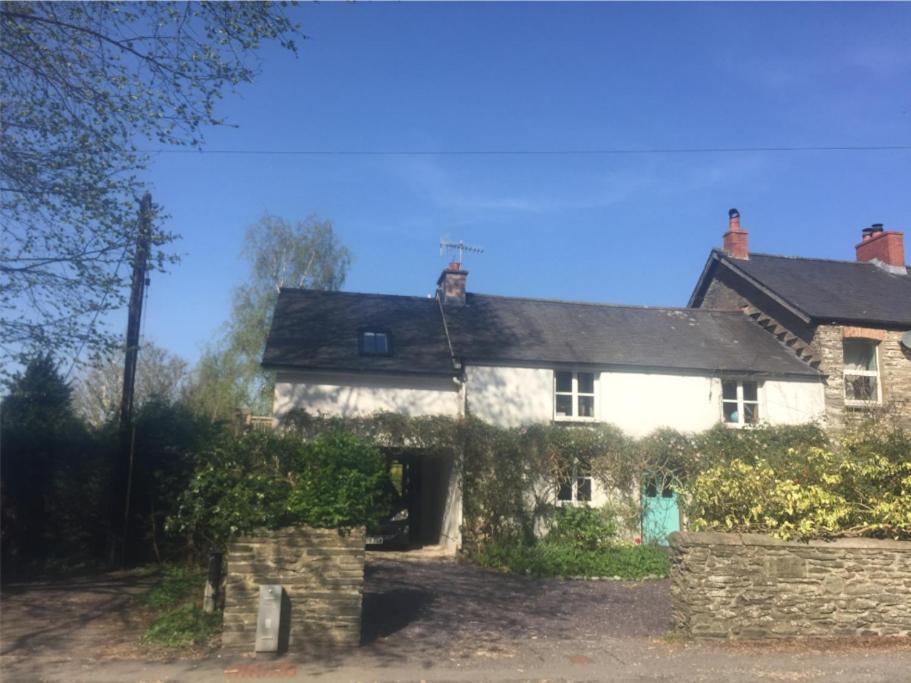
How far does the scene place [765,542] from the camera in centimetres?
929

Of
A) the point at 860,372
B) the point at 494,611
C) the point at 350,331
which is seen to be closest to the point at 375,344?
the point at 350,331

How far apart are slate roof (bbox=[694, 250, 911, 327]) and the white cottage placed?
4.97 ft

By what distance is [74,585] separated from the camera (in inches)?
444

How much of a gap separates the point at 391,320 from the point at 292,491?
12.8 m

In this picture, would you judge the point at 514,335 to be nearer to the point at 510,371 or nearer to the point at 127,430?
the point at 510,371

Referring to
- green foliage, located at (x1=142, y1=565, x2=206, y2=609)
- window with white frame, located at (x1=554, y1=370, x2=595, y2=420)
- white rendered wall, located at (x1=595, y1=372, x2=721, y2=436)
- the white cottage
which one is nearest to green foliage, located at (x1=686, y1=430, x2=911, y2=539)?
green foliage, located at (x1=142, y1=565, x2=206, y2=609)

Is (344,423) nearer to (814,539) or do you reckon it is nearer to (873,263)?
(814,539)

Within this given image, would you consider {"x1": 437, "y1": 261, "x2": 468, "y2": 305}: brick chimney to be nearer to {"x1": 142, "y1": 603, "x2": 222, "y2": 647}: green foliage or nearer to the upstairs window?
the upstairs window

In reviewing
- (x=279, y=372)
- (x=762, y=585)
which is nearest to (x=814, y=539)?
(x=762, y=585)

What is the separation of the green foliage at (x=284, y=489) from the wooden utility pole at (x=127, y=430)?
4.72 meters

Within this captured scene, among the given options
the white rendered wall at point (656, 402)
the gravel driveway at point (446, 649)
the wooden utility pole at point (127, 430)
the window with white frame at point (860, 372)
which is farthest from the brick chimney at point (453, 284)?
the gravel driveway at point (446, 649)

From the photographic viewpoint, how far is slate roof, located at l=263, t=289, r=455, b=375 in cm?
1806

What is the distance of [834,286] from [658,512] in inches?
389

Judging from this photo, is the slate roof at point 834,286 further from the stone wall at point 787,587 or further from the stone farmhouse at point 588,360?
the stone wall at point 787,587
